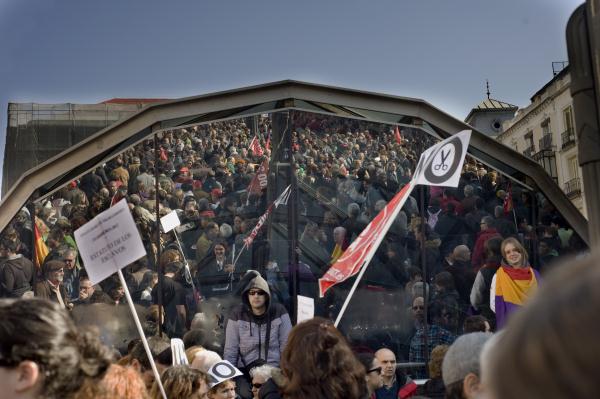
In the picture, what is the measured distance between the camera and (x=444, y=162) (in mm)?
7867

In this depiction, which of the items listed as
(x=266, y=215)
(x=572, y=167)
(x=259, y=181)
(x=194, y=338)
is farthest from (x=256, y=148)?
(x=572, y=167)

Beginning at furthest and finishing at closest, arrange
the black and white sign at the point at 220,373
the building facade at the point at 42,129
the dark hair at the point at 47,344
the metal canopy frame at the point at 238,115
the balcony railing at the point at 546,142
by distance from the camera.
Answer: the balcony railing at the point at 546,142
the building facade at the point at 42,129
the metal canopy frame at the point at 238,115
the black and white sign at the point at 220,373
the dark hair at the point at 47,344

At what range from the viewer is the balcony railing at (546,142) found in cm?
4244

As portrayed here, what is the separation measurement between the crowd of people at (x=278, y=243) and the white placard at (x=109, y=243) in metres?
5.01

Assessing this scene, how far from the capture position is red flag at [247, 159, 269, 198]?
10.6m

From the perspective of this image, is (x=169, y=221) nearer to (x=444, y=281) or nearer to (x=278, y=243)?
(x=278, y=243)

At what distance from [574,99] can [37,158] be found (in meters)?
18.8

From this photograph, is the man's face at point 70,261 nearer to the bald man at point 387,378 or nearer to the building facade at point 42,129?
the bald man at point 387,378

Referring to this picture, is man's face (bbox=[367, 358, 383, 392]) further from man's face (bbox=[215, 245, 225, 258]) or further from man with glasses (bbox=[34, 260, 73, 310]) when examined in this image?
man with glasses (bbox=[34, 260, 73, 310])

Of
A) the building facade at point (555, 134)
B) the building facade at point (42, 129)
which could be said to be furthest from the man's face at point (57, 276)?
the building facade at point (555, 134)

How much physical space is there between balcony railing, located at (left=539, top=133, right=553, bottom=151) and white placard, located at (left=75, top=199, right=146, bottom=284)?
132 ft

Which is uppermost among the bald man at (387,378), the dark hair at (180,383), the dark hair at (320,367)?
the dark hair at (320,367)

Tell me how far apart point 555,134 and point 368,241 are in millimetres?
36240

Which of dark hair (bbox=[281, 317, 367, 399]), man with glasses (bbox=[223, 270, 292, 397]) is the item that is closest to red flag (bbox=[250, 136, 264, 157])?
man with glasses (bbox=[223, 270, 292, 397])
